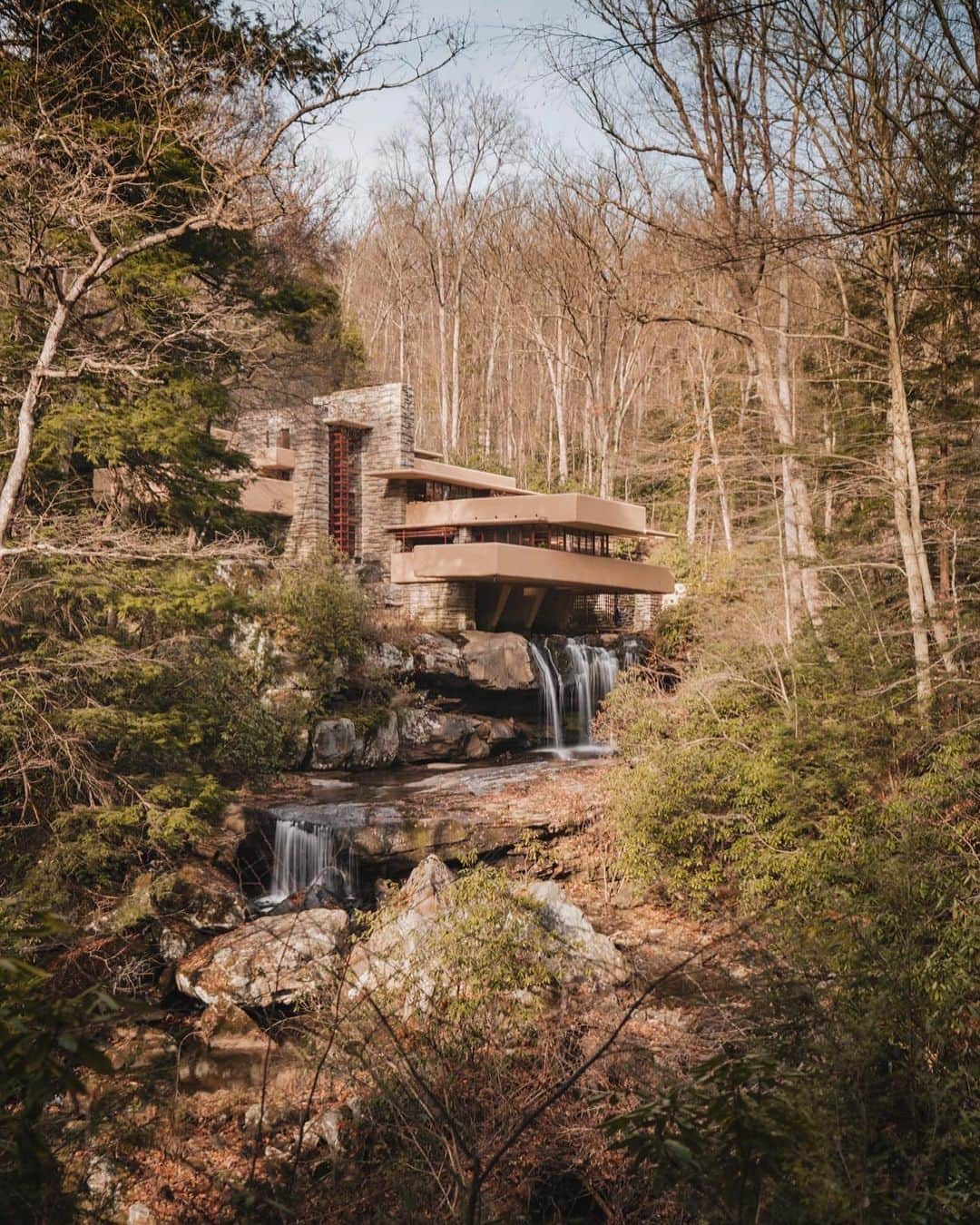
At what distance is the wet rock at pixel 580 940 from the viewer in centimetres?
700

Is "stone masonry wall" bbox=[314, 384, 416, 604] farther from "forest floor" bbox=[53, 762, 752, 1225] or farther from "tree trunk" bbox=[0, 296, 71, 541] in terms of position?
"tree trunk" bbox=[0, 296, 71, 541]

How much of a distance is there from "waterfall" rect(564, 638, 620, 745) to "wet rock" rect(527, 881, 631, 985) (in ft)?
33.7

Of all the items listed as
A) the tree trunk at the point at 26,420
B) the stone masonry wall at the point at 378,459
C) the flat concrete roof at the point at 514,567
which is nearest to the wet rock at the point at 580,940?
the tree trunk at the point at 26,420

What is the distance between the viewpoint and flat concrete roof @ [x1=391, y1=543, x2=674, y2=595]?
18.9 meters

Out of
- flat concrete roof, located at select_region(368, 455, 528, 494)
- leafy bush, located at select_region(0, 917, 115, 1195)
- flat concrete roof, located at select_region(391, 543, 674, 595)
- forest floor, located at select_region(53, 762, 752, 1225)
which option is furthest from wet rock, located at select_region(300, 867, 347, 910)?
flat concrete roof, located at select_region(368, 455, 528, 494)

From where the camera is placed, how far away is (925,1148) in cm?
370

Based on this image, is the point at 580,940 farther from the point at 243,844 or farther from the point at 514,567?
the point at 514,567

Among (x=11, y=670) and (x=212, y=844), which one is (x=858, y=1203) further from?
(x=212, y=844)

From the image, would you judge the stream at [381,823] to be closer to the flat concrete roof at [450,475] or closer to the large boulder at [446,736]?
the large boulder at [446,736]

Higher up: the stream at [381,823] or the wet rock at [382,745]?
the wet rock at [382,745]

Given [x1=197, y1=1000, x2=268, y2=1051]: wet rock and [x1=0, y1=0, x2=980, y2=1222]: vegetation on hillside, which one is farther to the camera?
[x1=197, y1=1000, x2=268, y2=1051]: wet rock

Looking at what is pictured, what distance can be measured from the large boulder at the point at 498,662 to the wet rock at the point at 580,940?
929 centimetres

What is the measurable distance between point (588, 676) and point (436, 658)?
12.4 ft

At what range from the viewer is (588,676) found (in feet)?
64.0
